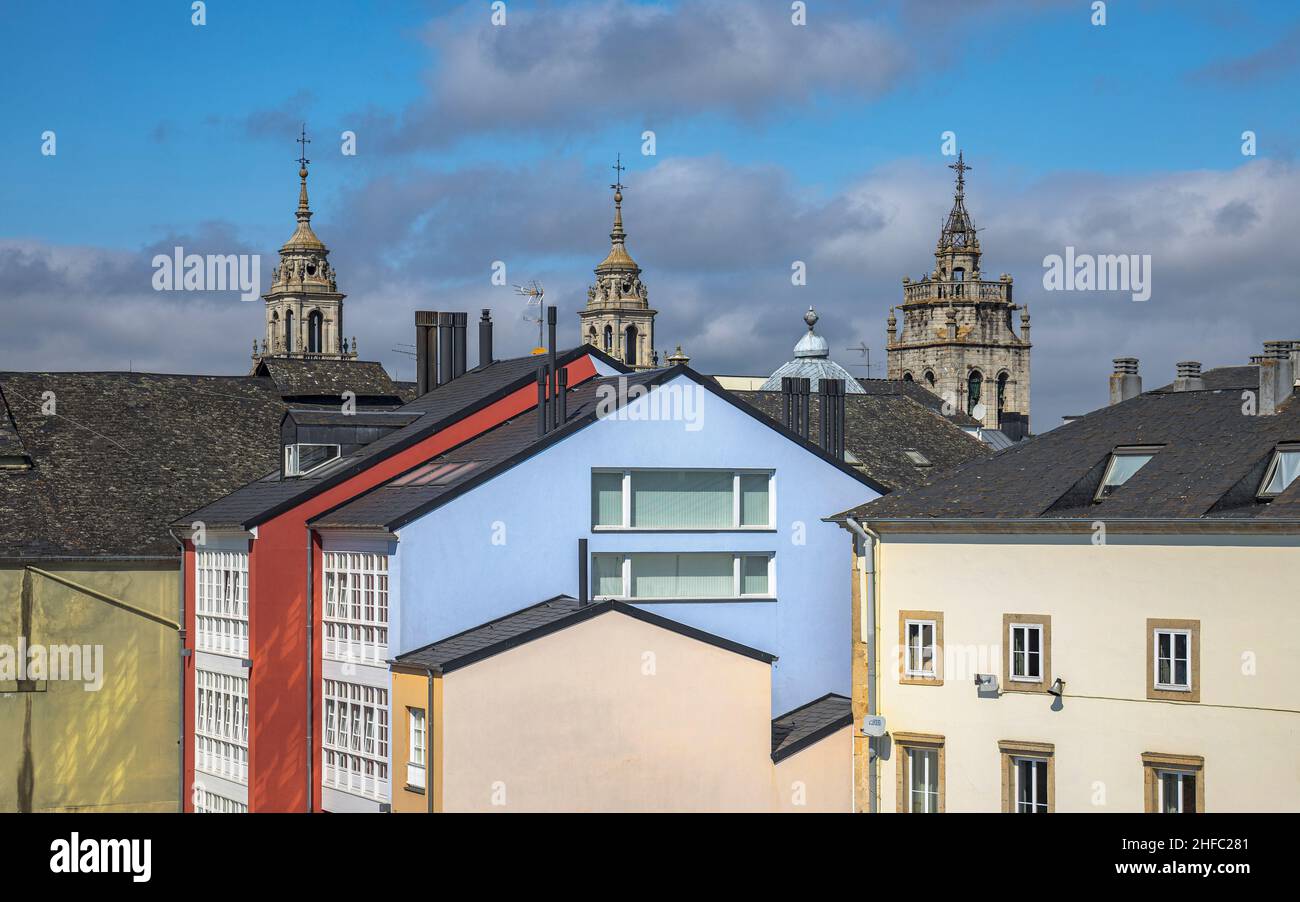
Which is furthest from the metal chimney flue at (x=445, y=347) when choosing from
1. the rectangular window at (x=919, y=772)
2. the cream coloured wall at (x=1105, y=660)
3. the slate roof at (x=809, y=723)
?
the rectangular window at (x=919, y=772)

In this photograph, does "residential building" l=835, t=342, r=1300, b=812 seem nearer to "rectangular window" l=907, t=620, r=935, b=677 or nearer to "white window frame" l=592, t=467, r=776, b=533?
"rectangular window" l=907, t=620, r=935, b=677

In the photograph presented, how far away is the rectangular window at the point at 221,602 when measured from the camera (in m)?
37.3

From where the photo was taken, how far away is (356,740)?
112 ft

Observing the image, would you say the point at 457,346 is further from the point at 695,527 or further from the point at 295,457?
the point at 695,527

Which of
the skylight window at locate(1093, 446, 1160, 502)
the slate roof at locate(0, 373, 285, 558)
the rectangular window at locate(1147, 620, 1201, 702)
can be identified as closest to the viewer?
the rectangular window at locate(1147, 620, 1201, 702)

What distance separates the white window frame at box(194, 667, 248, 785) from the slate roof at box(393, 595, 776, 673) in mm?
6022

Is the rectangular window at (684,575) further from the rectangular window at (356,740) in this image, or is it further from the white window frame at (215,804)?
the white window frame at (215,804)

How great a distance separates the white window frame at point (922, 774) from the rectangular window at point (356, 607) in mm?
9678

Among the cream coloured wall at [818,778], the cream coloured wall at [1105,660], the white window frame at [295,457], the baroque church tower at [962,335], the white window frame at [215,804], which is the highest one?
the baroque church tower at [962,335]

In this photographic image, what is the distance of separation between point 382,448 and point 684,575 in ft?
22.3

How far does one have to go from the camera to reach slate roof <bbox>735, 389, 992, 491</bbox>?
53903 millimetres

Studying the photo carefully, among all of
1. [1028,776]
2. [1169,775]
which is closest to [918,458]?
[1028,776]

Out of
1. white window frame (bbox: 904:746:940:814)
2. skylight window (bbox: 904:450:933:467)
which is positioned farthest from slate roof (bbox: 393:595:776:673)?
skylight window (bbox: 904:450:933:467)
